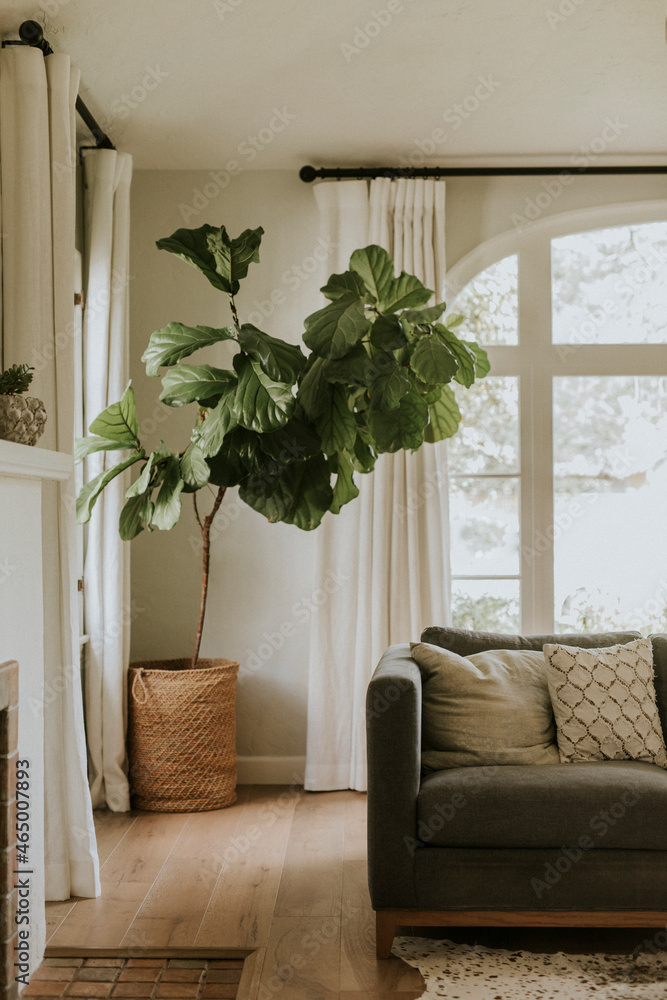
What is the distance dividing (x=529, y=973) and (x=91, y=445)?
227cm

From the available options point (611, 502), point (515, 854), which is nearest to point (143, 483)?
point (515, 854)

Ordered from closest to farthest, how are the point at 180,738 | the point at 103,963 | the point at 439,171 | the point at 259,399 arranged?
the point at 103,963
the point at 259,399
the point at 180,738
the point at 439,171

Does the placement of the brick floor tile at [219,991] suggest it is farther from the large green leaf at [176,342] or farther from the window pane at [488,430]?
the window pane at [488,430]

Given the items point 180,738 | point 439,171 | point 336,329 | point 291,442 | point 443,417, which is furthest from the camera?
point 439,171

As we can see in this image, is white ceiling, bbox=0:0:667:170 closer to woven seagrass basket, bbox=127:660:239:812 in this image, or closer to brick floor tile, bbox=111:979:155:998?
woven seagrass basket, bbox=127:660:239:812

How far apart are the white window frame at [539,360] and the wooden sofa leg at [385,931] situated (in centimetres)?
202

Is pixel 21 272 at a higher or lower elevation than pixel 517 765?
higher

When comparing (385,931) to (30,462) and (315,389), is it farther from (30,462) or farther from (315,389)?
(315,389)

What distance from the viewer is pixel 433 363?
10.2ft

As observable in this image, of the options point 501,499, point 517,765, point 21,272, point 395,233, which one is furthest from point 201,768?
point 395,233

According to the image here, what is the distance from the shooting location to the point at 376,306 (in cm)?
343

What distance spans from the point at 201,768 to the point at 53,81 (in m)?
2.61

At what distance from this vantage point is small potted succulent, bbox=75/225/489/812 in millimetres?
3105

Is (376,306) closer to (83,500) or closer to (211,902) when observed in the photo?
(83,500)
